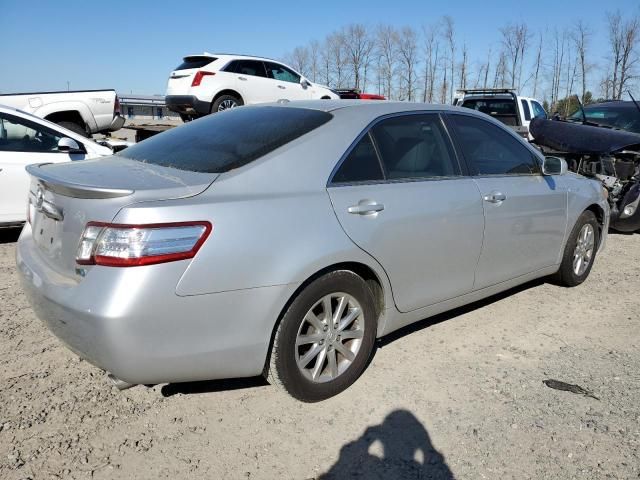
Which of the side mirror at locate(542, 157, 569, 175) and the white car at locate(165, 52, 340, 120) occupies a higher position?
the white car at locate(165, 52, 340, 120)

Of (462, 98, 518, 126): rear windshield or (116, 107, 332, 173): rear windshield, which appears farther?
(462, 98, 518, 126): rear windshield

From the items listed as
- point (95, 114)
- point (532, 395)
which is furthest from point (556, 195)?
point (95, 114)

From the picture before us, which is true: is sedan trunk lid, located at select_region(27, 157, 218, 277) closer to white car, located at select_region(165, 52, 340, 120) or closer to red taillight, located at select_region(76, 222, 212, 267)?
Result: red taillight, located at select_region(76, 222, 212, 267)

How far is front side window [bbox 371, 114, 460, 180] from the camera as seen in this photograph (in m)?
3.29

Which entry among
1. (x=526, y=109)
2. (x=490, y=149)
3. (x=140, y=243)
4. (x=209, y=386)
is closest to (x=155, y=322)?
(x=140, y=243)

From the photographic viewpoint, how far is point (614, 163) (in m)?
7.27

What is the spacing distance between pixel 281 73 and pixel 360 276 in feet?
37.1

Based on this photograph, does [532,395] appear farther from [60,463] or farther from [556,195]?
[60,463]

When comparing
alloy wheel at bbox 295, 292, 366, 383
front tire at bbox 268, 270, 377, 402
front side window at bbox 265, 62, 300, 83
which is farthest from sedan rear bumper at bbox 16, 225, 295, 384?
front side window at bbox 265, 62, 300, 83

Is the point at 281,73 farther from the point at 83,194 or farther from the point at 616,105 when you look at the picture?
the point at 83,194

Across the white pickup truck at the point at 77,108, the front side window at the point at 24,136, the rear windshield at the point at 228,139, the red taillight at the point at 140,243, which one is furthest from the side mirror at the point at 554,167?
the white pickup truck at the point at 77,108

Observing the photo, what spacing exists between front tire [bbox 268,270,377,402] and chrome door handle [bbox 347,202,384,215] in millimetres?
328

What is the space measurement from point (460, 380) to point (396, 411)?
0.55 meters

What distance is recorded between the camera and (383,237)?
3.03 meters
